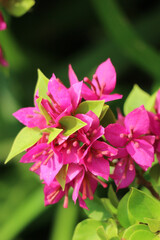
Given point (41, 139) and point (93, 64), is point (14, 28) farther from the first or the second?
point (41, 139)

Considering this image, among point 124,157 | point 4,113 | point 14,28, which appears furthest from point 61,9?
point 124,157

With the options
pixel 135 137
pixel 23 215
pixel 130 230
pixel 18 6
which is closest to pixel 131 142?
pixel 135 137

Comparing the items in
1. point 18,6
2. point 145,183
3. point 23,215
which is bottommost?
point 23,215

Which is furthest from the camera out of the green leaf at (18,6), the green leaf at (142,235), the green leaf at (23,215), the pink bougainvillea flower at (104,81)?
the green leaf at (23,215)

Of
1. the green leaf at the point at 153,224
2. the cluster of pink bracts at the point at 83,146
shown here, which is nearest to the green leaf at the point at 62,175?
the cluster of pink bracts at the point at 83,146

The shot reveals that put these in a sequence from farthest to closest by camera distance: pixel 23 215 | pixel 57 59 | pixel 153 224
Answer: pixel 57 59, pixel 23 215, pixel 153 224

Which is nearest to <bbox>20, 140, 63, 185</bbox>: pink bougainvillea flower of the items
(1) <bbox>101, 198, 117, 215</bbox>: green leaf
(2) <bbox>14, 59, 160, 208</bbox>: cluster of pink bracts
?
(2) <bbox>14, 59, 160, 208</bbox>: cluster of pink bracts

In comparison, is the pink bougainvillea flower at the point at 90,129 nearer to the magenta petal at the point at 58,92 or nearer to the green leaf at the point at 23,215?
the magenta petal at the point at 58,92

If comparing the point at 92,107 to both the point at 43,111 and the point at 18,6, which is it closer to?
the point at 43,111
